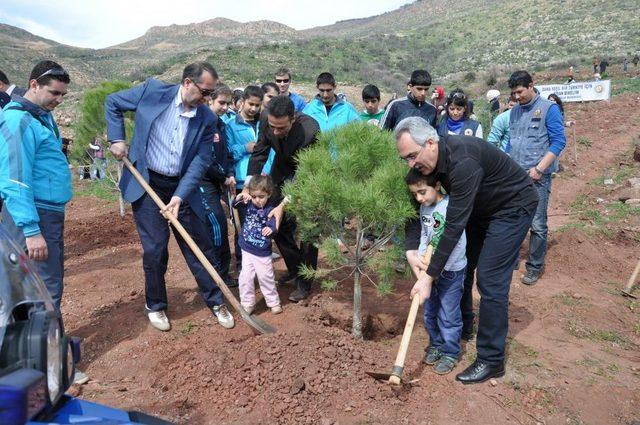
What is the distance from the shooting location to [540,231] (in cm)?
475

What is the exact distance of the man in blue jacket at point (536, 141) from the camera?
4.43 m

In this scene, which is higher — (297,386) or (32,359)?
(32,359)

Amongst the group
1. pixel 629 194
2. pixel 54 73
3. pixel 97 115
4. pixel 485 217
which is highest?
pixel 54 73

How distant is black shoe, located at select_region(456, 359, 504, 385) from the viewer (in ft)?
9.80

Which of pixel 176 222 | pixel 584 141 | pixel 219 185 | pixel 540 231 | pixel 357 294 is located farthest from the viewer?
pixel 584 141

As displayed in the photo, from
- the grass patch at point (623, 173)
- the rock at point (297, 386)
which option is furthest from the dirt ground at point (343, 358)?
the grass patch at point (623, 173)

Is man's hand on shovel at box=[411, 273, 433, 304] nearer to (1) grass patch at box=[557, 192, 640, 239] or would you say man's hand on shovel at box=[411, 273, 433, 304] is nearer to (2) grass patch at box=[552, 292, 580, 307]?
(2) grass patch at box=[552, 292, 580, 307]

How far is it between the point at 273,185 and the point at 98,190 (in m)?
8.32

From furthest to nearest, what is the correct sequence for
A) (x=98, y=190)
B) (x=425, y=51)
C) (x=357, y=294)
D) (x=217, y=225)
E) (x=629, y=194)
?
(x=425, y=51)
(x=98, y=190)
(x=629, y=194)
(x=217, y=225)
(x=357, y=294)

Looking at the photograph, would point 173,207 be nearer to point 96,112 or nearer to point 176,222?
point 176,222

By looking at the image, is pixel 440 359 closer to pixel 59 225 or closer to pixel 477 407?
pixel 477 407

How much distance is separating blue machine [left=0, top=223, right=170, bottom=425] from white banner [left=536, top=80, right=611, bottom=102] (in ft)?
Answer: 62.9

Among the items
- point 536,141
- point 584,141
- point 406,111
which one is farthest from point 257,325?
point 584,141

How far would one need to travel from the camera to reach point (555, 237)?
19.3ft
